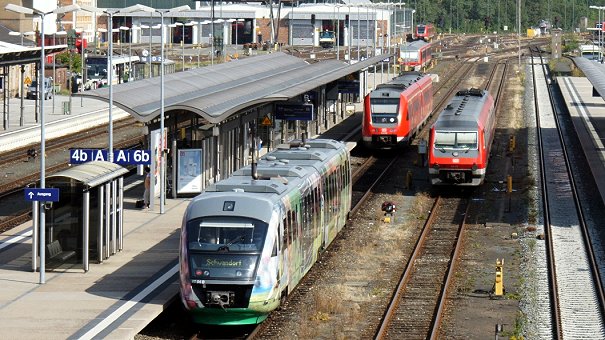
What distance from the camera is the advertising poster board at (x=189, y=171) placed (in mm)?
37344

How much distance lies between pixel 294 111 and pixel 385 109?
4.26 meters

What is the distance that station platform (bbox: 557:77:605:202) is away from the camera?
48997mm

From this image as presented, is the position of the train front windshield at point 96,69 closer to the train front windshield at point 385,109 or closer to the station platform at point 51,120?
the station platform at point 51,120

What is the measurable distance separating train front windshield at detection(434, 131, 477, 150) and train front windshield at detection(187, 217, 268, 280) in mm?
17761

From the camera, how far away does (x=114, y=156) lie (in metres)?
32.9

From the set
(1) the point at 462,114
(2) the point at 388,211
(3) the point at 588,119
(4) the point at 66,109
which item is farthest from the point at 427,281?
(3) the point at 588,119

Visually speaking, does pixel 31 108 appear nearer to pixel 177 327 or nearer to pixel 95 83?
pixel 95 83

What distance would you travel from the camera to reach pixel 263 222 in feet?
74.6

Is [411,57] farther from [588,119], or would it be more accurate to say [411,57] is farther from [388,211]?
[388,211]

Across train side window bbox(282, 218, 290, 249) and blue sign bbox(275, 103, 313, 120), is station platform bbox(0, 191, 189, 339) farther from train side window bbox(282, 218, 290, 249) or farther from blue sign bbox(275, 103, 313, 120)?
blue sign bbox(275, 103, 313, 120)

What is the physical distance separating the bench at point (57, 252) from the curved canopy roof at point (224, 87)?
874cm

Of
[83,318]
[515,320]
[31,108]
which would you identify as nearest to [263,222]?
[83,318]

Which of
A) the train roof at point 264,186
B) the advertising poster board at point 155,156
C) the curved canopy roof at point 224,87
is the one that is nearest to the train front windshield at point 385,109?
the curved canopy roof at point 224,87

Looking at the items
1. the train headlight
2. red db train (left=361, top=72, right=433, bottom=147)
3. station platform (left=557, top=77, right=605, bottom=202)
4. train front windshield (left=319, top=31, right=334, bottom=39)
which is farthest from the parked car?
train front windshield (left=319, top=31, right=334, bottom=39)
